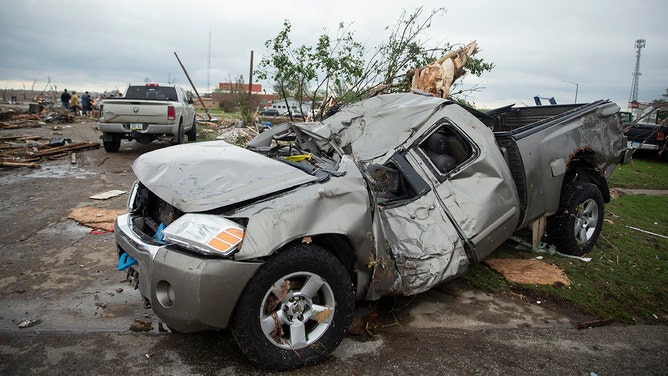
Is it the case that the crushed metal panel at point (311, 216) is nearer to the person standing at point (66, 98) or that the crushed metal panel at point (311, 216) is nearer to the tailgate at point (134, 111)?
the tailgate at point (134, 111)

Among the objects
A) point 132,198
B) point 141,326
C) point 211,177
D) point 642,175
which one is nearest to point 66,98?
point 132,198

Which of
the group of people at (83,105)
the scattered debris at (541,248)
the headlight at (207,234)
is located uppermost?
the group of people at (83,105)

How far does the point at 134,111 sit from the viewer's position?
9.95 metres

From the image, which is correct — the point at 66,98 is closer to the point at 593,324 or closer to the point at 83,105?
the point at 83,105

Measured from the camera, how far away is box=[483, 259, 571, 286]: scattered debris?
410cm

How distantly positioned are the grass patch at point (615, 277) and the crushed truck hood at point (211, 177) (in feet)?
7.88

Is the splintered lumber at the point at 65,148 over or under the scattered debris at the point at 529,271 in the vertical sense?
over

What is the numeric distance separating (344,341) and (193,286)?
1.21 metres

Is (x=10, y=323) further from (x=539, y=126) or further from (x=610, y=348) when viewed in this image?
(x=539, y=126)

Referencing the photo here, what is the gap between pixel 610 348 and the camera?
118 inches

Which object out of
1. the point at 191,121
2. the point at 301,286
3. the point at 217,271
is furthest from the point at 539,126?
the point at 191,121

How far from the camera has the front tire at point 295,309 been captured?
229 centimetres

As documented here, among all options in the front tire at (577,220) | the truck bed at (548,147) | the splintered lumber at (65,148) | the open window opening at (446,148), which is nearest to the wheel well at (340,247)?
the open window opening at (446,148)

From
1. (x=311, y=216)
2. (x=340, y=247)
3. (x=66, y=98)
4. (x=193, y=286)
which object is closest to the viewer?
(x=193, y=286)
